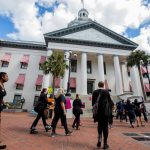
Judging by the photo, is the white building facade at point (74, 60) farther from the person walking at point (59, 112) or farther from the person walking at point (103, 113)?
the person walking at point (103, 113)

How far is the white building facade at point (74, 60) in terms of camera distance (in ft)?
101

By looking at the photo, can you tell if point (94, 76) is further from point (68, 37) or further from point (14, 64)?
point (14, 64)

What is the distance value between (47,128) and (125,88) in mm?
27986

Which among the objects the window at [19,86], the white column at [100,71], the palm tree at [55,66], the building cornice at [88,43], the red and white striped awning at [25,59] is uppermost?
the building cornice at [88,43]

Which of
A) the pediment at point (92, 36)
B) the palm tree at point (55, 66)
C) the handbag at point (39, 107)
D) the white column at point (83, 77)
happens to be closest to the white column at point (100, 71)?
the white column at point (83, 77)

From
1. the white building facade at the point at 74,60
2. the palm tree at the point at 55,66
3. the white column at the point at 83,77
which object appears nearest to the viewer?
the palm tree at the point at 55,66

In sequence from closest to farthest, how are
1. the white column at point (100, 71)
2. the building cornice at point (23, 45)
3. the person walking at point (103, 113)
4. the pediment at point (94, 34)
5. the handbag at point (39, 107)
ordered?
the person walking at point (103, 113) → the handbag at point (39, 107) → the white column at point (100, 71) → the pediment at point (94, 34) → the building cornice at point (23, 45)

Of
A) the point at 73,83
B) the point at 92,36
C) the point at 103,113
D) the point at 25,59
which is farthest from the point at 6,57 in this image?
the point at 103,113

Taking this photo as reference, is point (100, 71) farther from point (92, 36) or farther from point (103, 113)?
point (103, 113)

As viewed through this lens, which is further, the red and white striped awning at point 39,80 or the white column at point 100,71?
the red and white striped awning at point 39,80

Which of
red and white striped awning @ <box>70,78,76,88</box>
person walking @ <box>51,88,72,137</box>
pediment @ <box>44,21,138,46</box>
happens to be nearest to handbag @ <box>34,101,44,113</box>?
person walking @ <box>51,88,72,137</box>

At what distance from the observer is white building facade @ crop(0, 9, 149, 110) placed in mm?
30906

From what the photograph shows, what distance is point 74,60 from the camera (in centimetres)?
3475

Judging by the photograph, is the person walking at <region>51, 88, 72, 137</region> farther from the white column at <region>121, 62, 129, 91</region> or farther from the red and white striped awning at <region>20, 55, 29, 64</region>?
the white column at <region>121, 62, 129, 91</region>
